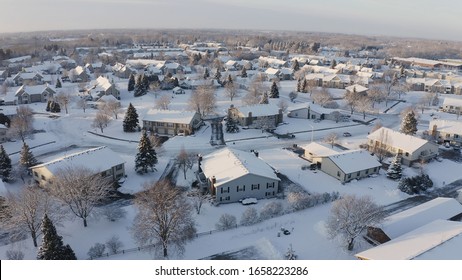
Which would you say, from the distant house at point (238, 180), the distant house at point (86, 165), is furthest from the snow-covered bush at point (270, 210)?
the distant house at point (86, 165)

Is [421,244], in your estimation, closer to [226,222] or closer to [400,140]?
[226,222]

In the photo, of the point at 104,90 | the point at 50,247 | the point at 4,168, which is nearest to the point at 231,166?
the point at 50,247

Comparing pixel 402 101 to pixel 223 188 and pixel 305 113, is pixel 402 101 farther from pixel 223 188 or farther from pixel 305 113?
pixel 223 188

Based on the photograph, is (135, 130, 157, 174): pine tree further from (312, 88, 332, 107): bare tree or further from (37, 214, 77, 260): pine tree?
(312, 88, 332, 107): bare tree

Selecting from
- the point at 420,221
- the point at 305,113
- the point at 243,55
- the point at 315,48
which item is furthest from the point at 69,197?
the point at 315,48

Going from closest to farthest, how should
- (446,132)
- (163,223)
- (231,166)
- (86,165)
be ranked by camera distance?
(163,223), (86,165), (231,166), (446,132)

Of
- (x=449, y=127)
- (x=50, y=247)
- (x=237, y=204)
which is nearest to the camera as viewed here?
(x=50, y=247)
